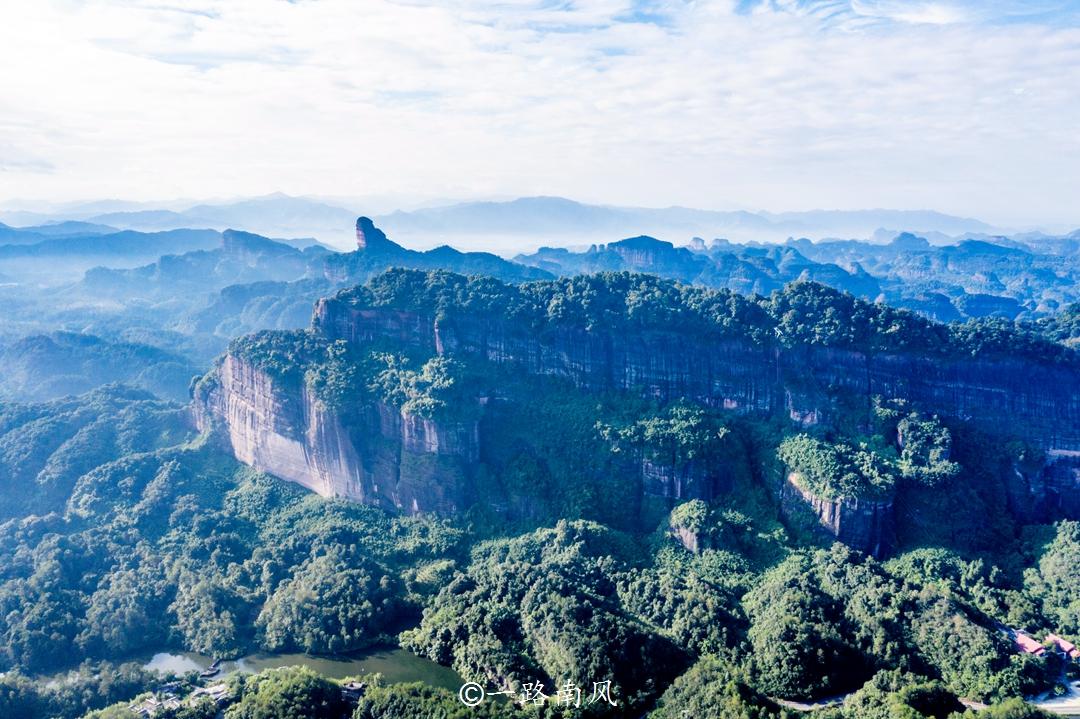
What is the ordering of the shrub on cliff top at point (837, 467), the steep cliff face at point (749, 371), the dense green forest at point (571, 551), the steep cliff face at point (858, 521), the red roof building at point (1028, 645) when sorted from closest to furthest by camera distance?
the dense green forest at point (571, 551) < the red roof building at point (1028, 645) < the steep cliff face at point (858, 521) < the shrub on cliff top at point (837, 467) < the steep cliff face at point (749, 371)

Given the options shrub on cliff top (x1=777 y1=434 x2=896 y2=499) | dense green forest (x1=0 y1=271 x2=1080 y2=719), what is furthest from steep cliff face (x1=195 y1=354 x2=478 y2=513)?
shrub on cliff top (x1=777 y1=434 x2=896 y2=499)

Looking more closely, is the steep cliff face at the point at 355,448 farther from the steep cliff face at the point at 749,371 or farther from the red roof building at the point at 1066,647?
the red roof building at the point at 1066,647

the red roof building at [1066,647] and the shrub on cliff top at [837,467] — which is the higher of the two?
the shrub on cliff top at [837,467]

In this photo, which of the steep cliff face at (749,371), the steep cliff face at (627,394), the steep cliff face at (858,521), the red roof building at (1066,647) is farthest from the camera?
the steep cliff face at (749,371)

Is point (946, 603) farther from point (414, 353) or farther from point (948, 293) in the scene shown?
point (948, 293)

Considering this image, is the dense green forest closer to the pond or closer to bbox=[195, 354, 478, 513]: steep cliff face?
the pond
